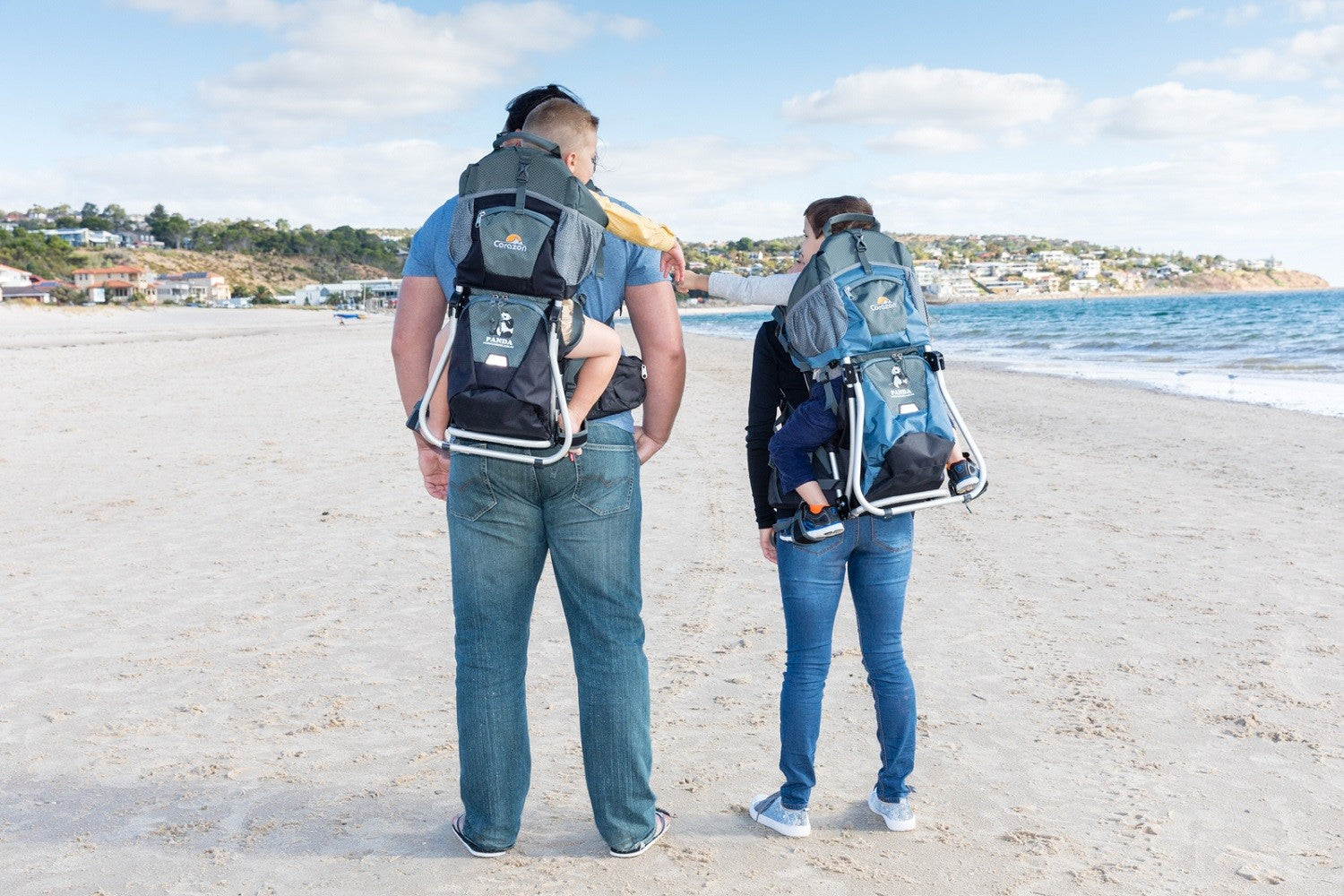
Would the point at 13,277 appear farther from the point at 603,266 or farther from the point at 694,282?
the point at 603,266

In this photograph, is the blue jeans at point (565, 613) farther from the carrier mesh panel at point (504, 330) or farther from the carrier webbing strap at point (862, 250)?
the carrier webbing strap at point (862, 250)

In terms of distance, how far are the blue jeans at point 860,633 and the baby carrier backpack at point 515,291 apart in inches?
33.3

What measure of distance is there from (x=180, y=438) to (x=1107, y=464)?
8907 mm

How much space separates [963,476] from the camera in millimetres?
2914

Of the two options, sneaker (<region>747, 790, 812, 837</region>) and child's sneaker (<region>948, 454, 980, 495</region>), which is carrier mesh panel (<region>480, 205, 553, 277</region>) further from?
sneaker (<region>747, 790, 812, 837</region>)

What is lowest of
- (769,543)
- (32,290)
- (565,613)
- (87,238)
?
(565,613)

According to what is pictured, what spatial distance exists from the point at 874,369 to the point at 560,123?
3.37ft

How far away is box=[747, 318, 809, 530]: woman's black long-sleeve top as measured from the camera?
299cm

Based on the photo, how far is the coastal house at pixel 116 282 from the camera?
85.9 m

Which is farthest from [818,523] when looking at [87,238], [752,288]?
[87,238]

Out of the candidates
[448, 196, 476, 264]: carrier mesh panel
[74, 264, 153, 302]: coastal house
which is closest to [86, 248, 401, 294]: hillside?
[74, 264, 153, 302]: coastal house

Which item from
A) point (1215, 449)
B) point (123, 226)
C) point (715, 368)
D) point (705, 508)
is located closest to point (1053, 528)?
point (705, 508)

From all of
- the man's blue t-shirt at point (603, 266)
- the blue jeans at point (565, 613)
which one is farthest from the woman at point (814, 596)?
the blue jeans at point (565, 613)

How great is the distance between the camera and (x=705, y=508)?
24.4 ft
